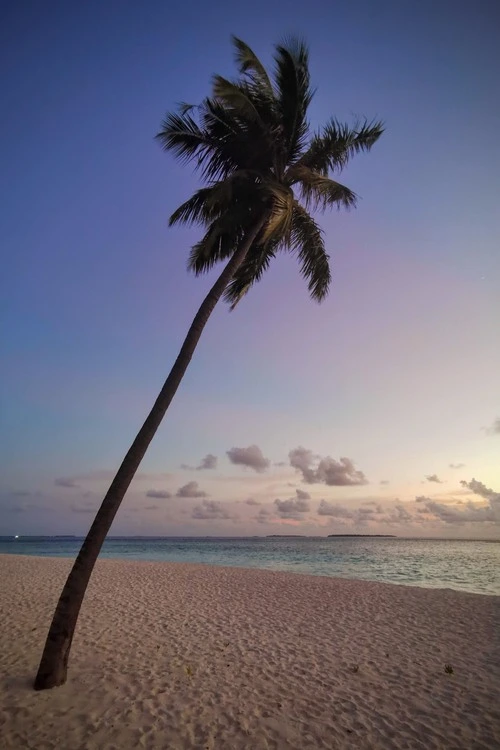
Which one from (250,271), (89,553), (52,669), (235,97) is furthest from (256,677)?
(235,97)

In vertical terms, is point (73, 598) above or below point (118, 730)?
above

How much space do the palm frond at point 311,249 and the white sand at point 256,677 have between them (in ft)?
27.6

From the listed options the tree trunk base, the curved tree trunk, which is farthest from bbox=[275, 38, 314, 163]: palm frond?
the tree trunk base

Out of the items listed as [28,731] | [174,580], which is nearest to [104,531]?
[28,731]

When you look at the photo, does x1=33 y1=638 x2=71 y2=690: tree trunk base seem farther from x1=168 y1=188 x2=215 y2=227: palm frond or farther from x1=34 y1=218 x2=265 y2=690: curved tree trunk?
x1=168 y1=188 x2=215 y2=227: palm frond

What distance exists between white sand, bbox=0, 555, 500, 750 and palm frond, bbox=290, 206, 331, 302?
8.41 meters

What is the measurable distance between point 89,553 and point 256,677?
3674mm

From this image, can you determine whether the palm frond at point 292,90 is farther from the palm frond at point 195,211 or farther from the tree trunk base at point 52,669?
the tree trunk base at point 52,669

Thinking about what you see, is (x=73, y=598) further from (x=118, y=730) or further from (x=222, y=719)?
(x=222, y=719)

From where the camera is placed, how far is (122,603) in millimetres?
12430

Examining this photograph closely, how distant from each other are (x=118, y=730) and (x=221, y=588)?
12428mm

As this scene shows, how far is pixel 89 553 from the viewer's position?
5.82 m

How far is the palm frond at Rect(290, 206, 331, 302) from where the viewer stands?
963 cm

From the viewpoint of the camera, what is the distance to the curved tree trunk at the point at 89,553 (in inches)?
221
